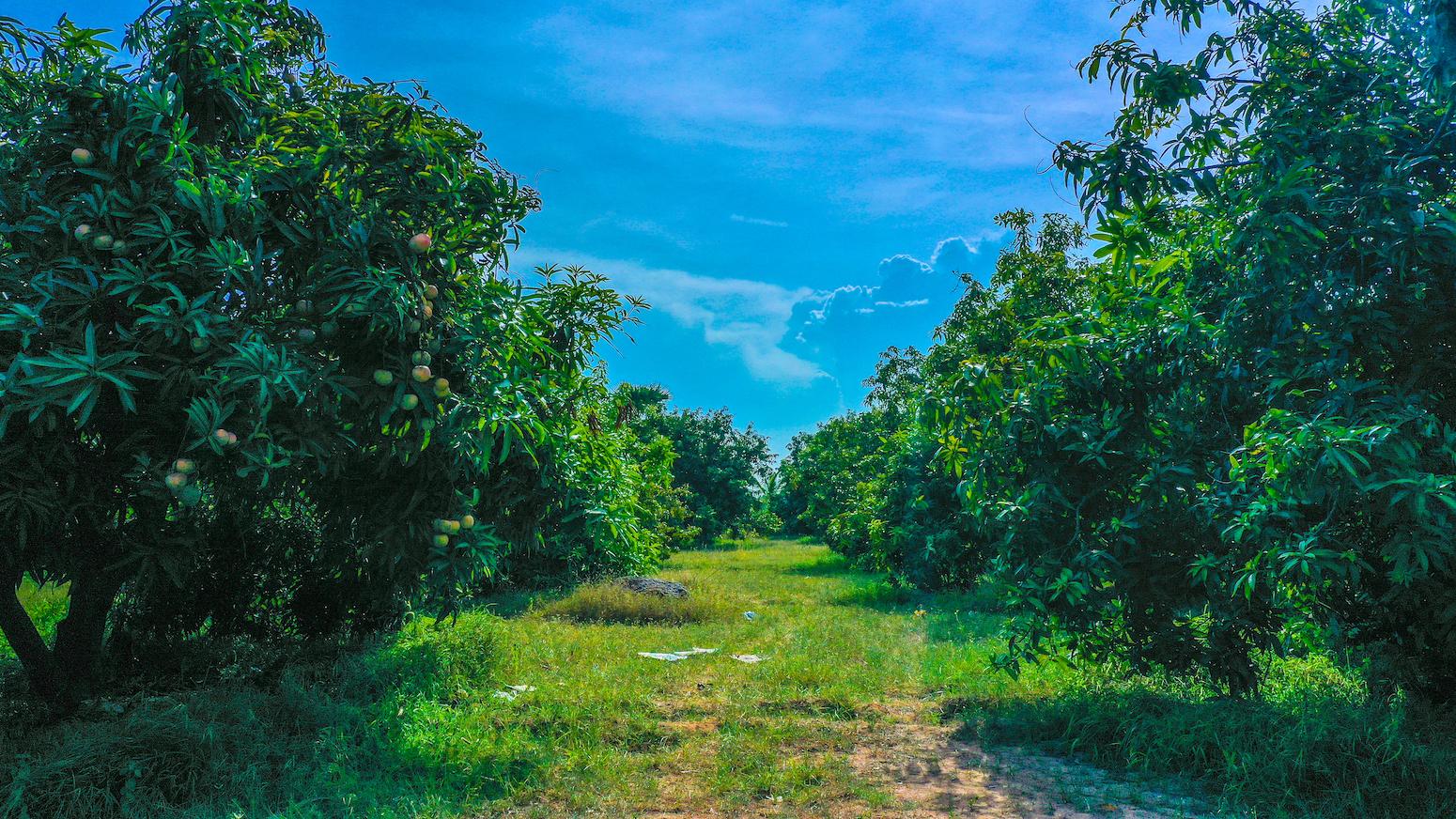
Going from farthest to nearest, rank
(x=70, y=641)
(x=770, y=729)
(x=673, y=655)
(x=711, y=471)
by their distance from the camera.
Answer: (x=711, y=471) → (x=673, y=655) → (x=770, y=729) → (x=70, y=641)

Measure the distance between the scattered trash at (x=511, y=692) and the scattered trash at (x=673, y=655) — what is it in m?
2.01

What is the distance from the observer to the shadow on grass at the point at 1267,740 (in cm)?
486

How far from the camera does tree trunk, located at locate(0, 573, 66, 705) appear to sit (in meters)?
6.18

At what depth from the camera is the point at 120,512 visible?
18.3 feet

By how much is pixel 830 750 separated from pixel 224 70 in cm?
632

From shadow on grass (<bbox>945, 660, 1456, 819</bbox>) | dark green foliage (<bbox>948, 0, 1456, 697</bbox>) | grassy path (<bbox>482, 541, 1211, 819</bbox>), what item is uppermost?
dark green foliage (<bbox>948, 0, 1456, 697</bbox>)

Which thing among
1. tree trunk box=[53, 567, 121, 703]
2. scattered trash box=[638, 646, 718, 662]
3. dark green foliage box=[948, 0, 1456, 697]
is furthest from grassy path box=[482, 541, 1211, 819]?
tree trunk box=[53, 567, 121, 703]

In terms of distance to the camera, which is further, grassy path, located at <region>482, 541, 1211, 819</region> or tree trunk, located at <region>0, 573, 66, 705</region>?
tree trunk, located at <region>0, 573, 66, 705</region>

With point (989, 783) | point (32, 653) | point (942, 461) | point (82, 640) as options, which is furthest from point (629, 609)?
point (989, 783)

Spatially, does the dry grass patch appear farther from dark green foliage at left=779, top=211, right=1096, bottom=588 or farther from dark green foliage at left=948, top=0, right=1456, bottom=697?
dark green foliage at left=948, top=0, right=1456, bottom=697

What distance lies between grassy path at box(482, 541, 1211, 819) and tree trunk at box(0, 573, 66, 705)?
3.33 metres

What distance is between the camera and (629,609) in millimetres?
13016

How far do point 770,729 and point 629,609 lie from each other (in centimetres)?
652

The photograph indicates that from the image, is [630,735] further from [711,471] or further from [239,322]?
[711,471]
